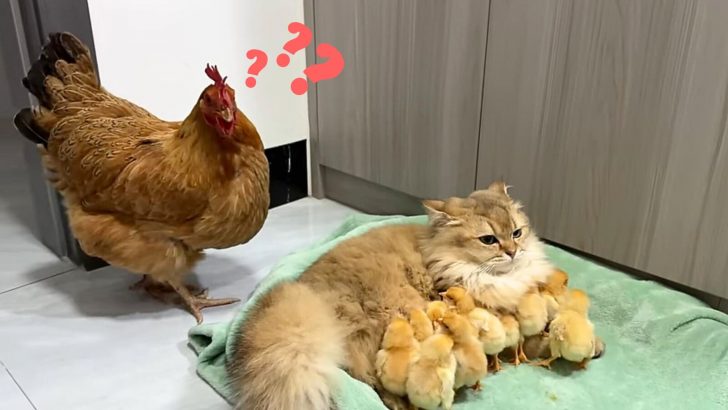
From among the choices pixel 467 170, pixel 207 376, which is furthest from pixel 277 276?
pixel 467 170

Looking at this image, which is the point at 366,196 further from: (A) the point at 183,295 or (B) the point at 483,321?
(B) the point at 483,321

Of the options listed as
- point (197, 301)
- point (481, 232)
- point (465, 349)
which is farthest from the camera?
point (197, 301)

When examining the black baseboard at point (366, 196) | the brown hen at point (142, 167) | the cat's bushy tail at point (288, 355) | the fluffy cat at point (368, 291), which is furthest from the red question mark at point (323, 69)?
the cat's bushy tail at point (288, 355)

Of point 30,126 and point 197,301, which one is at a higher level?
point 30,126

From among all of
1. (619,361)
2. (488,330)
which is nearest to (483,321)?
(488,330)

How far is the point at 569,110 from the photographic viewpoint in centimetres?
138

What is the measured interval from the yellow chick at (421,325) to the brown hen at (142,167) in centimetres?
46

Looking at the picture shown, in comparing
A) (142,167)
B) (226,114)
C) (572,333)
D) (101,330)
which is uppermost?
(226,114)

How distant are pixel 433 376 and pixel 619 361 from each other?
1.56 feet

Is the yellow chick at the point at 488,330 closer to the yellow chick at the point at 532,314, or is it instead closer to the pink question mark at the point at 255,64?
the yellow chick at the point at 532,314

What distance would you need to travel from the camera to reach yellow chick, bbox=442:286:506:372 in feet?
3.59

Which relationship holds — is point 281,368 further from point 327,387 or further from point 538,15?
point 538,15

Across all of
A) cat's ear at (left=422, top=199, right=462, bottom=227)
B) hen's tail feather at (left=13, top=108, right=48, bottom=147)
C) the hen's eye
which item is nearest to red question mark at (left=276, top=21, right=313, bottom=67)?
hen's tail feather at (left=13, top=108, right=48, bottom=147)

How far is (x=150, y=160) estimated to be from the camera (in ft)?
4.15
